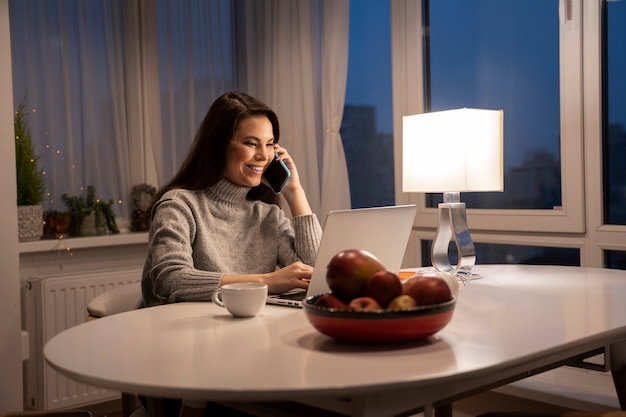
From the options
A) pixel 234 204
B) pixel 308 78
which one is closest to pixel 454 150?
pixel 234 204

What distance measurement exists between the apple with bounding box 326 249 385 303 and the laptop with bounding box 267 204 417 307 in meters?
0.26

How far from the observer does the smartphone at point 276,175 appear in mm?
2314

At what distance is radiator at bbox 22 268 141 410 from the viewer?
A: 10.6 ft

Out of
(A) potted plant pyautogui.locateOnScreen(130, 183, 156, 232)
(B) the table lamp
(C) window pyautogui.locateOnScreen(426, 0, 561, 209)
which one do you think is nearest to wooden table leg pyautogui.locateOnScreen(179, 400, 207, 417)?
(B) the table lamp

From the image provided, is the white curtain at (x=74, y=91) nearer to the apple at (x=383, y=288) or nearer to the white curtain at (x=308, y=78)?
the white curtain at (x=308, y=78)

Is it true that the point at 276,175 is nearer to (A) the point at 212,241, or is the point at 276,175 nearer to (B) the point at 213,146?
(B) the point at 213,146

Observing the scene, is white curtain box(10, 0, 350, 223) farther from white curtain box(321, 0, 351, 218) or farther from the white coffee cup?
the white coffee cup

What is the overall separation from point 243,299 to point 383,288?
39cm

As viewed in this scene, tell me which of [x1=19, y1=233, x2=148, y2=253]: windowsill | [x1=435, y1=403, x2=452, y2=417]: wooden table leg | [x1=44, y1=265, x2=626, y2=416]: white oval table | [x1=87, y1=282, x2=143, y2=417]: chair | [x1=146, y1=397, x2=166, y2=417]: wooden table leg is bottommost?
[x1=435, y1=403, x2=452, y2=417]: wooden table leg

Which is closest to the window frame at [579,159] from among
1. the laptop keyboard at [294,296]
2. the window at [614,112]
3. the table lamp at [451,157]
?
the window at [614,112]

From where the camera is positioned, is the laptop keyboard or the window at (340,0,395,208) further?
the window at (340,0,395,208)

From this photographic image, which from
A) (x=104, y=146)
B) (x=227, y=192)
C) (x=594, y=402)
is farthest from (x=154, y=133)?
(x=594, y=402)

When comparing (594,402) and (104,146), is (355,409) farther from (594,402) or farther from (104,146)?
(104,146)

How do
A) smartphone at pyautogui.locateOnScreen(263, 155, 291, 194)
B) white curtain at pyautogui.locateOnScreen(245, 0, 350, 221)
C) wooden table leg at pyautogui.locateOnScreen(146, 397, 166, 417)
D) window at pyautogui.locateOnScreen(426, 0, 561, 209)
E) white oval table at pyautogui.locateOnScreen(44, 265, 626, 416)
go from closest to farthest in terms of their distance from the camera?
white oval table at pyautogui.locateOnScreen(44, 265, 626, 416)
wooden table leg at pyautogui.locateOnScreen(146, 397, 166, 417)
smartphone at pyautogui.locateOnScreen(263, 155, 291, 194)
window at pyautogui.locateOnScreen(426, 0, 561, 209)
white curtain at pyautogui.locateOnScreen(245, 0, 350, 221)
